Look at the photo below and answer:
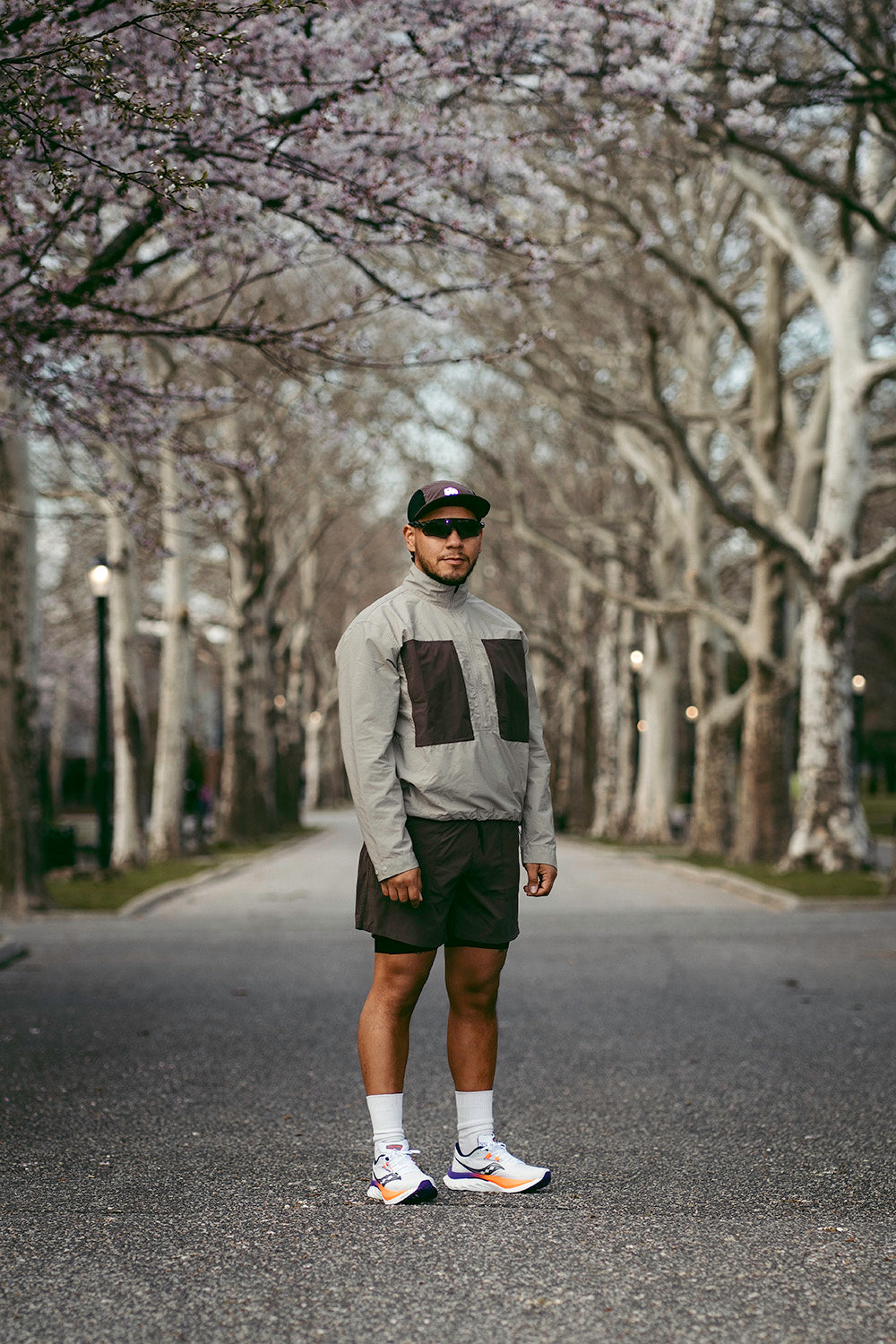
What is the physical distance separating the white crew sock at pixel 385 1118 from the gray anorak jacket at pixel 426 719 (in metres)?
0.69

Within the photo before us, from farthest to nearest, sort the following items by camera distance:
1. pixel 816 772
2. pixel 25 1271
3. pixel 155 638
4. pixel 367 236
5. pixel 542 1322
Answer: pixel 155 638, pixel 816 772, pixel 367 236, pixel 25 1271, pixel 542 1322

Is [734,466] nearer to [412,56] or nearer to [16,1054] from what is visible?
[412,56]

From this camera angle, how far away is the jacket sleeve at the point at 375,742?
4195mm

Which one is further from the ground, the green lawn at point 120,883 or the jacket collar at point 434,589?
the jacket collar at point 434,589

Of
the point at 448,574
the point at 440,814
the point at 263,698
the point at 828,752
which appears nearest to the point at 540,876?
the point at 440,814

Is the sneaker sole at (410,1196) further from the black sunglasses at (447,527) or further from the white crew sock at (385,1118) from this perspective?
the black sunglasses at (447,527)

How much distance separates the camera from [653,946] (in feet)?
38.6

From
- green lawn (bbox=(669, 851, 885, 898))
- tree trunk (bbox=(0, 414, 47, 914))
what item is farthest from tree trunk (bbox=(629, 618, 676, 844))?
tree trunk (bbox=(0, 414, 47, 914))

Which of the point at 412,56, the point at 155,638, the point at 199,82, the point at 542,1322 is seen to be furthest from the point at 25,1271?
the point at 155,638

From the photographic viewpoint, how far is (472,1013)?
14.8 ft

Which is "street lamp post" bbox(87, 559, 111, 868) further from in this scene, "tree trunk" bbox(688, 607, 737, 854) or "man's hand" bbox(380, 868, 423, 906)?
"man's hand" bbox(380, 868, 423, 906)

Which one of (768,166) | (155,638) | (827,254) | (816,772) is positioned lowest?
(816,772)

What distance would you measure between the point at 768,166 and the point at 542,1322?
17469 mm

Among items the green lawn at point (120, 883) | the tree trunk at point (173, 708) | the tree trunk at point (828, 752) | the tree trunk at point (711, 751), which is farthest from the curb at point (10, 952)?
the tree trunk at point (711, 751)
